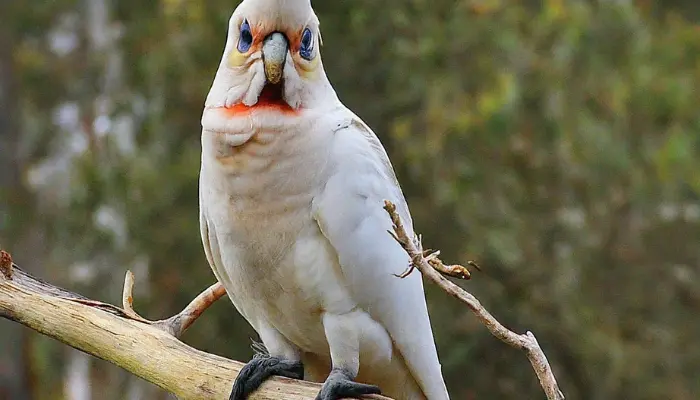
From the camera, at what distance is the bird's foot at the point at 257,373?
1.81m

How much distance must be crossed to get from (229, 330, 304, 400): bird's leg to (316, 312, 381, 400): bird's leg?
0.53 ft

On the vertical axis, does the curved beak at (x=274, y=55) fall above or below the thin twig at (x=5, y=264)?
above

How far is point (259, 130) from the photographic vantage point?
169 centimetres

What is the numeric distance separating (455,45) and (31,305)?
107 inches

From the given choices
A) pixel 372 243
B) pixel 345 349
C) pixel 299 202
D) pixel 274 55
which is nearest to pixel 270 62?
pixel 274 55

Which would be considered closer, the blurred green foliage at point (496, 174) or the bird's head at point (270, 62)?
the bird's head at point (270, 62)

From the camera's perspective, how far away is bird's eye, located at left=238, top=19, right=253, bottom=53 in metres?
1.70

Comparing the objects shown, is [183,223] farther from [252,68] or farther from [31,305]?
[252,68]

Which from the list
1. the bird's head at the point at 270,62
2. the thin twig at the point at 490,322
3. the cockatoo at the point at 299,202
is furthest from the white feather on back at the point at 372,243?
the thin twig at the point at 490,322

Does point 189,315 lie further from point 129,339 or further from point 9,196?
point 9,196

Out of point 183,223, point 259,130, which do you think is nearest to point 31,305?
point 259,130

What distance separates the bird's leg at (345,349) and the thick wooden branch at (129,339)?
6 centimetres

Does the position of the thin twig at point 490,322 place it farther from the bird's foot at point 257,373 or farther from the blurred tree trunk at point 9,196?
the blurred tree trunk at point 9,196

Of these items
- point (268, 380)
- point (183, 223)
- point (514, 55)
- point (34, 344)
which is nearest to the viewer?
point (268, 380)
